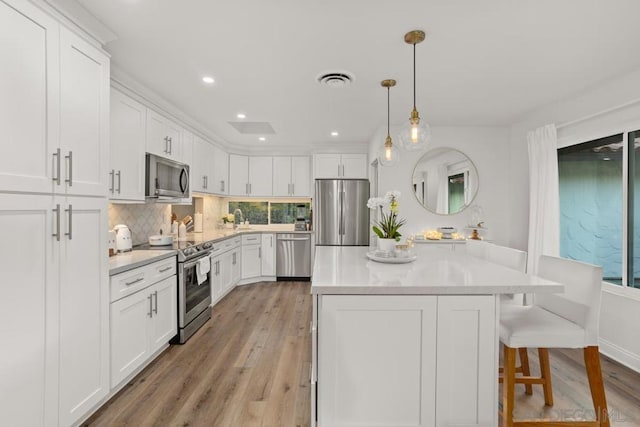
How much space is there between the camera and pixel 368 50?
89.0 inches

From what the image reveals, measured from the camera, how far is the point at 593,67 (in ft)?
8.39

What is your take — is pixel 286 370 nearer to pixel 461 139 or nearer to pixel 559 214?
pixel 559 214

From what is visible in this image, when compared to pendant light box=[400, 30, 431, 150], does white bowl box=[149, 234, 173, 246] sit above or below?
below

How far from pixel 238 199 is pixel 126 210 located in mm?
2809

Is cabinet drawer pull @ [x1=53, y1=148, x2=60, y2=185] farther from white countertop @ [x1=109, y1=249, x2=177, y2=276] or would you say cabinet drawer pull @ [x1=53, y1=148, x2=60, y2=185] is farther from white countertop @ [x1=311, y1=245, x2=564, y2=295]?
white countertop @ [x1=311, y1=245, x2=564, y2=295]

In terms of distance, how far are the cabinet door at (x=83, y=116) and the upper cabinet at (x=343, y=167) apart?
3.71 m

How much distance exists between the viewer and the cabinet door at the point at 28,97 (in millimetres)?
1399

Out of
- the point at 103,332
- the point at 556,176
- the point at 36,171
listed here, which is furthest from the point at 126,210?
the point at 556,176

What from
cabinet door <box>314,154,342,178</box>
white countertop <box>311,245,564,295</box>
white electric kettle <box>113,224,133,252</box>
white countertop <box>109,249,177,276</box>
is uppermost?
cabinet door <box>314,154,342,178</box>

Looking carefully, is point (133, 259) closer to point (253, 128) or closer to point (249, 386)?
point (249, 386)

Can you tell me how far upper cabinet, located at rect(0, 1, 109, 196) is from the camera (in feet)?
4.65

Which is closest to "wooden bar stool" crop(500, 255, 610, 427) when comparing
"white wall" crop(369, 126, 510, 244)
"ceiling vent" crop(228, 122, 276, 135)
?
"white wall" crop(369, 126, 510, 244)

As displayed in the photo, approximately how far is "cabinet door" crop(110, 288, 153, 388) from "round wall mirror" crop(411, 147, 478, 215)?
3543 millimetres

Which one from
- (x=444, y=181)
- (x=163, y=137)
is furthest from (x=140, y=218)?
(x=444, y=181)
